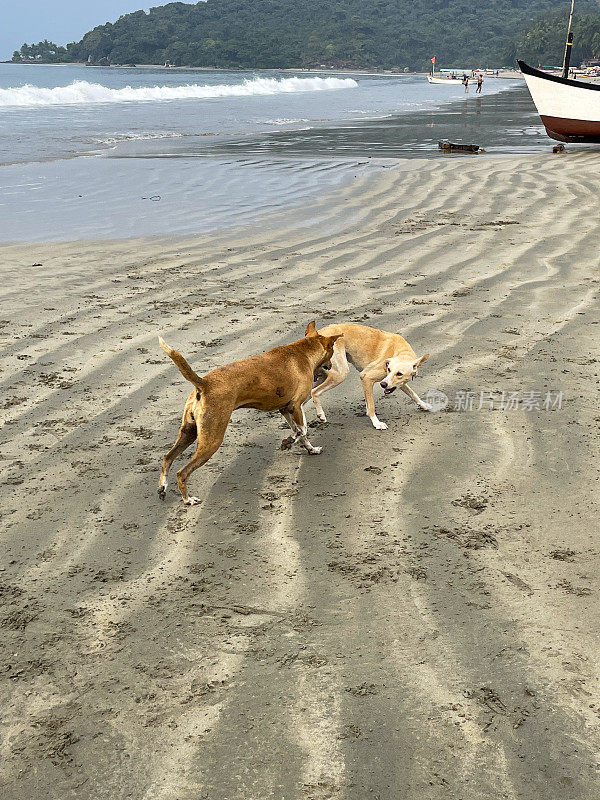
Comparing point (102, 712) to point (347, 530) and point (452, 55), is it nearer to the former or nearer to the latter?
point (347, 530)

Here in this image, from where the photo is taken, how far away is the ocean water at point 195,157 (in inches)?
474

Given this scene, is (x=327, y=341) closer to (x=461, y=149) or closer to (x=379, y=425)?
(x=379, y=425)

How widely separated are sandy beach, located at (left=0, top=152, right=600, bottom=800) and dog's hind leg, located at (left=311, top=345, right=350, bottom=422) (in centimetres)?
12

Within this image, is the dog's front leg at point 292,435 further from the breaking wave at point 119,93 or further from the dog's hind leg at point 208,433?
the breaking wave at point 119,93

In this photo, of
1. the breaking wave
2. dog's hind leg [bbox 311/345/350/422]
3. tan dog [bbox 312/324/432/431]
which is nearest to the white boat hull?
tan dog [bbox 312/324/432/431]

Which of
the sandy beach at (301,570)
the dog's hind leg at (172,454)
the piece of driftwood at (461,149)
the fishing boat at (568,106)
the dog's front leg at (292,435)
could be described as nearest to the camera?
the sandy beach at (301,570)

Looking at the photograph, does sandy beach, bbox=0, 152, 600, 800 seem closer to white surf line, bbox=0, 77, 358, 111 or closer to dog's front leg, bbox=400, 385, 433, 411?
dog's front leg, bbox=400, 385, 433, 411

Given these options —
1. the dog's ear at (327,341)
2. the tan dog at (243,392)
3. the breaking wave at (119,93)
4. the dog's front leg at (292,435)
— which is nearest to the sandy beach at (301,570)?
the dog's front leg at (292,435)

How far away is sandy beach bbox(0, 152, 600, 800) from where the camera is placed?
2.63m

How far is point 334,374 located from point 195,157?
1477 centimetres

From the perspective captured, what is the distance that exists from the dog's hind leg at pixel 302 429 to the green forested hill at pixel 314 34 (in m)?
136

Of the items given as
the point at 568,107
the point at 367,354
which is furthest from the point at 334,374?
the point at 568,107

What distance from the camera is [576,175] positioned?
48.0 feet

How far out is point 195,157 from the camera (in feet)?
61.3
